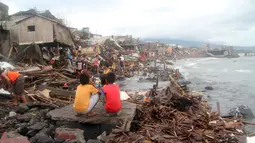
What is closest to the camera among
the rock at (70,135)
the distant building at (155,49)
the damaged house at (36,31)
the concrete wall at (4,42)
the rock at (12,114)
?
the rock at (70,135)

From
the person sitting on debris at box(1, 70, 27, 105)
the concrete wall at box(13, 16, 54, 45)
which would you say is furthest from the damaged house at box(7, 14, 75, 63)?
the person sitting on debris at box(1, 70, 27, 105)

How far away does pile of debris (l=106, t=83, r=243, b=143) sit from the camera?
5176 mm

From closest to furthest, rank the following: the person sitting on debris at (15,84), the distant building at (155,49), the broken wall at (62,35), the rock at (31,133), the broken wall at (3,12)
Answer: the rock at (31,133) → the person sitting on debris at (15,84) → the broken wall at (62,35) → the broken wall at (3,12) → the distant building at (155,49)

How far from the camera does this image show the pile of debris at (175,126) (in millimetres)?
5176

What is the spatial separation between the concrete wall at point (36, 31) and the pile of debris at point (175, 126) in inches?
652

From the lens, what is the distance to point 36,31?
2198cm

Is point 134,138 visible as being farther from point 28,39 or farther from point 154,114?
point 28,39

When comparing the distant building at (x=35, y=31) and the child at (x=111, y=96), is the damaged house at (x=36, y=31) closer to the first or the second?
the distant building at (x=35, y=31)

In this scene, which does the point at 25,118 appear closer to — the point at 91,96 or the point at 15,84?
the point at 91,96

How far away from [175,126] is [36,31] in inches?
767

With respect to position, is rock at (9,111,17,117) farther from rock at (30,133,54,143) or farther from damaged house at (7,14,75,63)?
damaged house at (7,14,75,63)

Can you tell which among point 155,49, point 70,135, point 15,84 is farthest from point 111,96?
point 155,49

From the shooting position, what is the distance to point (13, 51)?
802 inches

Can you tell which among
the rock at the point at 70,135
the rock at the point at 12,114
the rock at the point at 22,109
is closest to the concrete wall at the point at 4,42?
the rock at the point at 22,109
